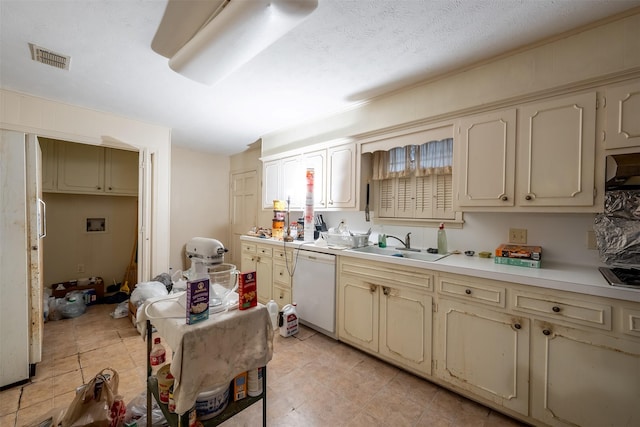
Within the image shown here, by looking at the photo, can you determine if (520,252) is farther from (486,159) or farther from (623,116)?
→ (623,116)

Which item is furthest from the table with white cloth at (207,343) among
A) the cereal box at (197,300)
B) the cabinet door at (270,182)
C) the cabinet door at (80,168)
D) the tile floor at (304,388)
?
the cabinet door at (80,168)

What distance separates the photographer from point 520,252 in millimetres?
1699

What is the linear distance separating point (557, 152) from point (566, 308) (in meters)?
0.93

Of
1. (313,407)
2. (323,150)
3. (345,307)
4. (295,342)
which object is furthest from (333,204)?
(313,407)

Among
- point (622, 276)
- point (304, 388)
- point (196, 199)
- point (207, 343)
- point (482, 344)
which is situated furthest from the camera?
point (196, 199)

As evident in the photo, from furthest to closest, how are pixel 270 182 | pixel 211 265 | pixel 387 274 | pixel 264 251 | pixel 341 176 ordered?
pixel 270 182
pixel 264 251
pixel 341 176
pixel 387 274
pixel 211 265

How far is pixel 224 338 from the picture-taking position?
1.05m

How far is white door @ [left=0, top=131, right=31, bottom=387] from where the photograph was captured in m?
1.79

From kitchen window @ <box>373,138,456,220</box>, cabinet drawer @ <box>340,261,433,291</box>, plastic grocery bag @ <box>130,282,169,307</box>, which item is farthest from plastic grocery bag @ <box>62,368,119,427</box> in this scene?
kitchen window @ <box>373,138,456,220</box>

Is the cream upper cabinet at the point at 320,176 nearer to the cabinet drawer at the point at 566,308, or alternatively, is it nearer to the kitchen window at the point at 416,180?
the kitchen window at the point at 416,180

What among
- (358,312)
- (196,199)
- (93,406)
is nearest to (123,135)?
(196,199)

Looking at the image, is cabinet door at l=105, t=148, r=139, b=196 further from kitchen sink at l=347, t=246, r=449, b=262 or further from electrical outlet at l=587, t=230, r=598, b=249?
electrical outlet at l=587, t=230, r=598, b=249

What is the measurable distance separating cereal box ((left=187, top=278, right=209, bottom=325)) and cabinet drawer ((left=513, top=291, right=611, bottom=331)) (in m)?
1.67

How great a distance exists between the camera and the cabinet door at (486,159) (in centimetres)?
174
